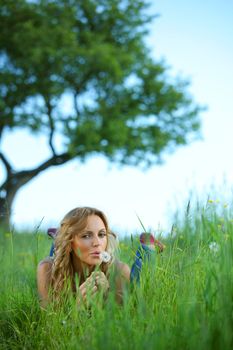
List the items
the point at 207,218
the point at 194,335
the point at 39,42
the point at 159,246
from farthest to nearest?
the point at 39,42, the point at 207,218, the point at 159,246, the point at 194,335

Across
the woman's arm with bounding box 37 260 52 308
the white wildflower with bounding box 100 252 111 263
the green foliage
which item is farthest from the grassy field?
the green foliage

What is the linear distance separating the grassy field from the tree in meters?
12.0

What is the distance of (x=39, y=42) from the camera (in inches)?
650

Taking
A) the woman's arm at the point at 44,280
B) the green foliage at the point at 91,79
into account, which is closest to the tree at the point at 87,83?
the green foliage at the point at 91,79

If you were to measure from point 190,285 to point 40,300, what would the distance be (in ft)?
5.55

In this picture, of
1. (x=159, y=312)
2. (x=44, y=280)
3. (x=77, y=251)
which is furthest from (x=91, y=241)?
(x=159, y=312)

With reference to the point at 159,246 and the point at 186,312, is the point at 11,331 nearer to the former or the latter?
the point at 159,246

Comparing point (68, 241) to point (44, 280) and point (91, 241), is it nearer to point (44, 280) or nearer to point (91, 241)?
point (91, 241)

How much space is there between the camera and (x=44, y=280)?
14.9 feet

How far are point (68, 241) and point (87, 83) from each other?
1436 cm

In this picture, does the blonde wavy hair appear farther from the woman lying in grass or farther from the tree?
the tree

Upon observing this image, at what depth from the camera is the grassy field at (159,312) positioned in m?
2.75

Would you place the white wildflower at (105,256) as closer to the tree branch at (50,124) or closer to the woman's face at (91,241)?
the woman's face at (91,241)

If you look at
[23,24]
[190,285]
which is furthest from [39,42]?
[190,285]
